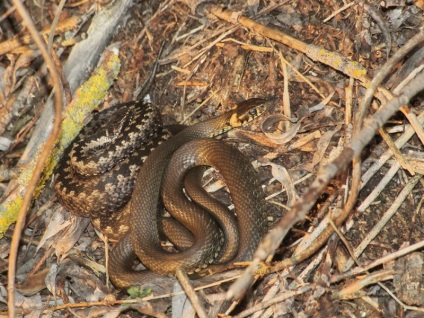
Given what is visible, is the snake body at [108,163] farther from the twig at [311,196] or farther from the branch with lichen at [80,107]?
the twig at [311,196]

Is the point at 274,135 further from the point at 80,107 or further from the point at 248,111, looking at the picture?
the point at 80,107

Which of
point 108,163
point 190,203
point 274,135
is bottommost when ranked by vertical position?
point 190,203

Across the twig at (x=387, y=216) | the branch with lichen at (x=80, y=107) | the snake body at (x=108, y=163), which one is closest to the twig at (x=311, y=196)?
the twig at (x=387, y=216)

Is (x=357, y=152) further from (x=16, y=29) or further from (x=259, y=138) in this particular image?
(x=16, y=29)

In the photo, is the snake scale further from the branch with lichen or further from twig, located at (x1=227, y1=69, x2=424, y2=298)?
twig, located at (x1=227, y1=69, x2=424, y2=298)

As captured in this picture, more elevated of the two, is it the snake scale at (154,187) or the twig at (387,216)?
the snake scale at (154,187)

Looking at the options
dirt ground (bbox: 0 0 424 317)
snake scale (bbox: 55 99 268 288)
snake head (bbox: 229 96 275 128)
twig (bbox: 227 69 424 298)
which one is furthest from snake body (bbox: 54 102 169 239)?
twig (bbox: 227 69 424 298)

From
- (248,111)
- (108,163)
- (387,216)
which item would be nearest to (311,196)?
(387,216)
